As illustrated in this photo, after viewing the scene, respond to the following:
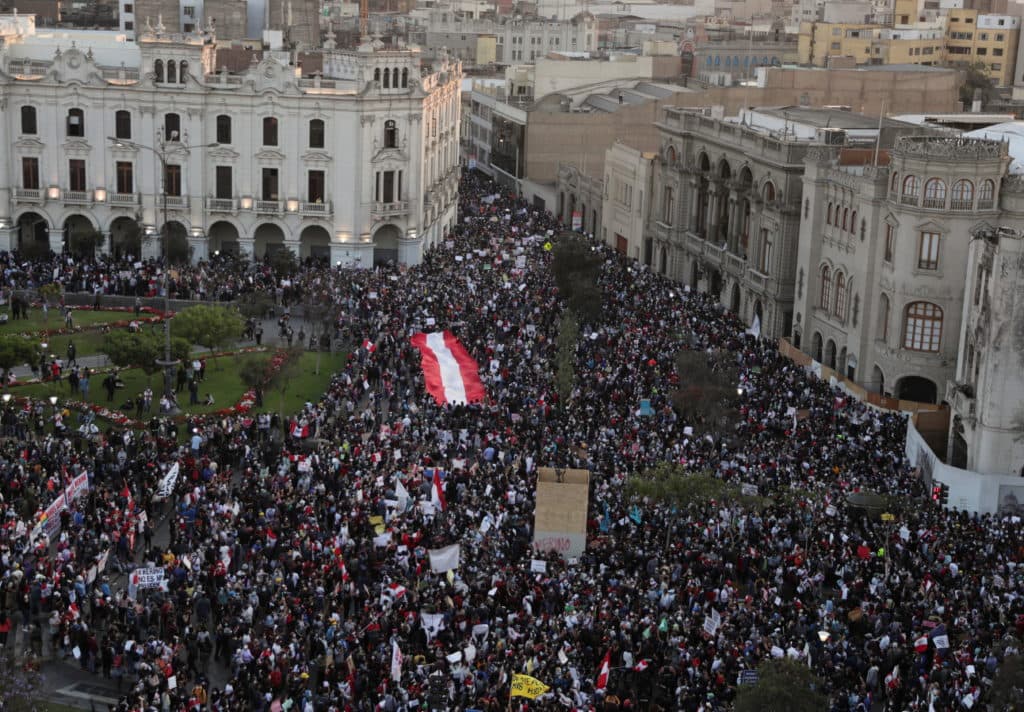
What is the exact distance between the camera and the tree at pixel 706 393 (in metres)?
49.9

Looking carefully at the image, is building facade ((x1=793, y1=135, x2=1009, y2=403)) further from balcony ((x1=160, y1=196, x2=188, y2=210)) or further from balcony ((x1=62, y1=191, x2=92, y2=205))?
balcony ((x1=62, y1=191, x2=92, y2=205))

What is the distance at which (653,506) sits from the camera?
139ft

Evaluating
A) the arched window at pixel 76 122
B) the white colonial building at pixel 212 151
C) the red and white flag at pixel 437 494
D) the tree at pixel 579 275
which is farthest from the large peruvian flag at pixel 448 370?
the arched window at pixel 76 122

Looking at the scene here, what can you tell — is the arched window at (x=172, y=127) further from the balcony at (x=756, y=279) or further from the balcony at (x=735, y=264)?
the balcony at (x=756, y=279)

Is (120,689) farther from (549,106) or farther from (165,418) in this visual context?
(549,106)

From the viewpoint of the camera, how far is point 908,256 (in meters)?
55.8

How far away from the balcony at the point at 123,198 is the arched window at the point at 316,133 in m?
8.61

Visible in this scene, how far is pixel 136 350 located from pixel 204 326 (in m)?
4.51

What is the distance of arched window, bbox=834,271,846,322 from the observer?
60.9m

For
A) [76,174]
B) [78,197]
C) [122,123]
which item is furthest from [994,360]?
[76,174]

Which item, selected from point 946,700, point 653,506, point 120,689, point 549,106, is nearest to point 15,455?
point 120,689

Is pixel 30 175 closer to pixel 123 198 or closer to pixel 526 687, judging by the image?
pixel 123 198

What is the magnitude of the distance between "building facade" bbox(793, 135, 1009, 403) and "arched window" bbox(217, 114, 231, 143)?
29.5 meters

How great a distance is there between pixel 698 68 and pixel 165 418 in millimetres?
102016
